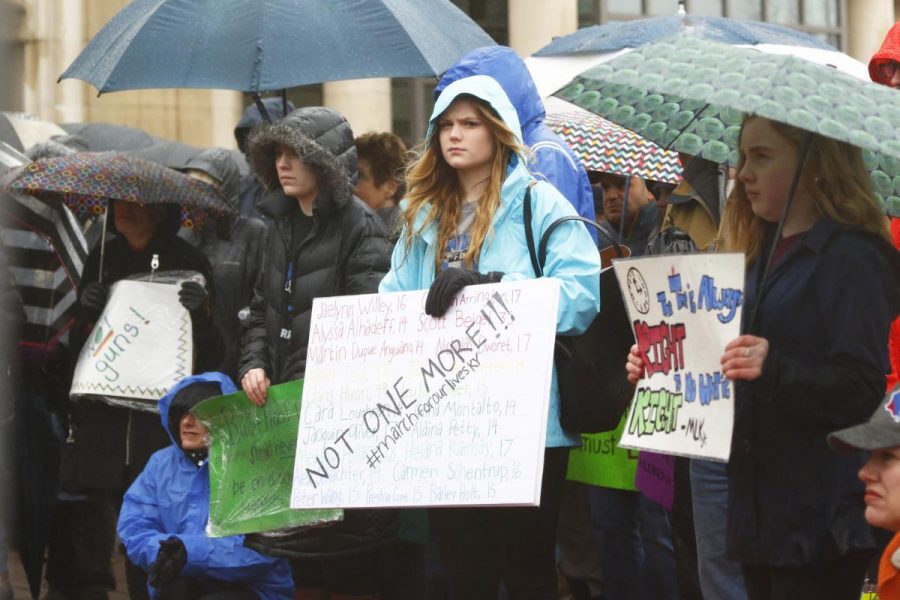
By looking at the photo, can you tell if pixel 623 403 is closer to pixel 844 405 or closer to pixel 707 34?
pixel 844 405

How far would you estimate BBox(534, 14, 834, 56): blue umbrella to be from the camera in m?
7.50

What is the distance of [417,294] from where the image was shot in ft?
15.9

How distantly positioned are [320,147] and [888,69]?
195 cm

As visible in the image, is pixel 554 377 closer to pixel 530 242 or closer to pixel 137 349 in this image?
pixel 530 242

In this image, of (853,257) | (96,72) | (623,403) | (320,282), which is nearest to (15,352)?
(96,72)

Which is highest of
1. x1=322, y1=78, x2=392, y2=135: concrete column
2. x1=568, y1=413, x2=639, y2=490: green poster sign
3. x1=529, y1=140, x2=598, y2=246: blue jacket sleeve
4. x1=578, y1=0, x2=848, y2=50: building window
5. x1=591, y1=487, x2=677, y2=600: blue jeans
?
x1=578, y1=0, x2=848, y2=50: building window

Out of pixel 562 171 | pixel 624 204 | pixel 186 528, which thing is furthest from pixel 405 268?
pixel 624 204

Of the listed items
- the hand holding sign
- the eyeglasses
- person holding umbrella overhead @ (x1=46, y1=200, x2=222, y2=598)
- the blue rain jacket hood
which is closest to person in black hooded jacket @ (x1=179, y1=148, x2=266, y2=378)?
person holding umbrella overhead @ (x1=46, y1=200, x2=222, y2=598)

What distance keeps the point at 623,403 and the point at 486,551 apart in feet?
1.88

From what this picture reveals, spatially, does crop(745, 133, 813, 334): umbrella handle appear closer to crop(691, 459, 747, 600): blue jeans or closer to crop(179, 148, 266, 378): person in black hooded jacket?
crop(691, 459, 747, 600): blue jeans

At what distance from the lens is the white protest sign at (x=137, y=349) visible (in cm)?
687

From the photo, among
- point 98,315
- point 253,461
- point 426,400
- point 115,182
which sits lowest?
point 253,461

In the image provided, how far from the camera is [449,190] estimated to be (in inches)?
200

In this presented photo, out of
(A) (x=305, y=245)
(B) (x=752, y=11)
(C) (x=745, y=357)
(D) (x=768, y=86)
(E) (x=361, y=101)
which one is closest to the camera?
(D) (x=768, y=86)
